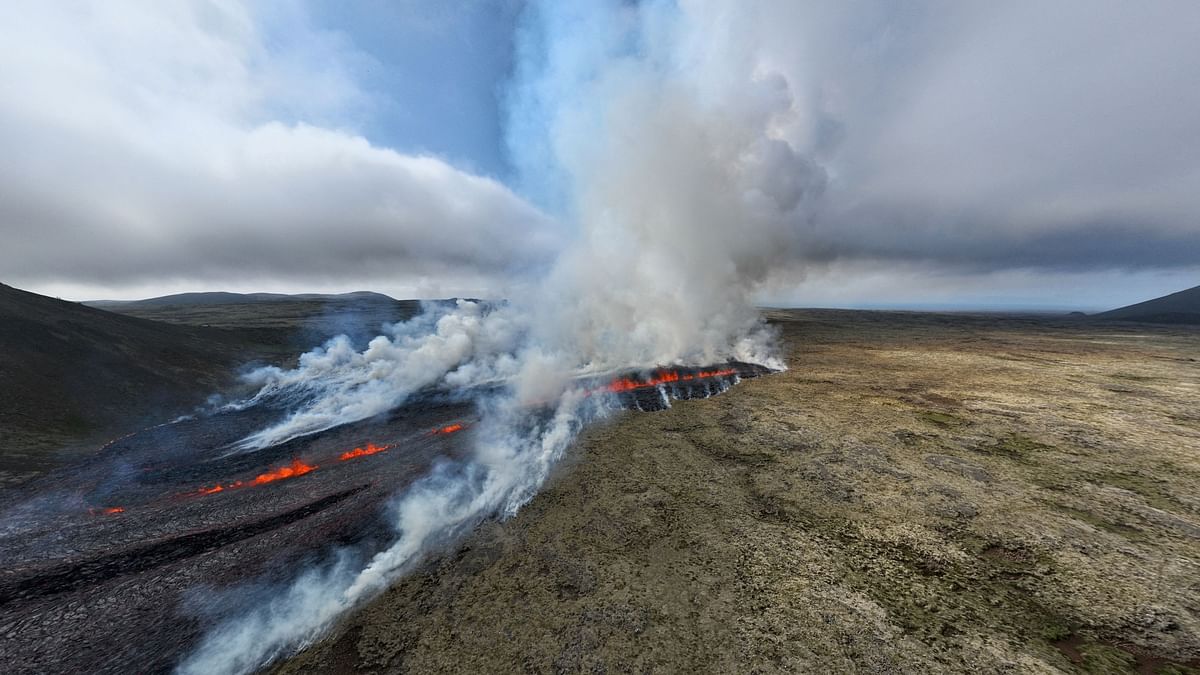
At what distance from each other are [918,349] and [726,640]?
55.6 meters

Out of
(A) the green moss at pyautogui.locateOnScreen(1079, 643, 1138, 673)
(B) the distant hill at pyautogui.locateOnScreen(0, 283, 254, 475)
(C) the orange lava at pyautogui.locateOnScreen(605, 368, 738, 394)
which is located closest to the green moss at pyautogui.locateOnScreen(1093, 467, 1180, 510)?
(A) the green moss at pyautogui.locateOnScreen(1079, 643, 1138, 673)

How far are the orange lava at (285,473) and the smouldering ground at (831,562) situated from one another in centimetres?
993

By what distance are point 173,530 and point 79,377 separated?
832 inches

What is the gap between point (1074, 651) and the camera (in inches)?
274

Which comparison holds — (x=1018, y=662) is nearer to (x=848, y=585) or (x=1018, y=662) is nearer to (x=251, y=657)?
(x=848, y=585)

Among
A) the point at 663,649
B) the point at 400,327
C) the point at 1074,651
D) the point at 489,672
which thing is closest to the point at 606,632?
the point at 663,649

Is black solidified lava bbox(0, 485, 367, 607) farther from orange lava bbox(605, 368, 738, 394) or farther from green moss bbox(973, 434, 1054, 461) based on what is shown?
green moss bbox(973, 434, 1054, 461)

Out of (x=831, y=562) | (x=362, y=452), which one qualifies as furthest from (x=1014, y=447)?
(x=362, y=452)

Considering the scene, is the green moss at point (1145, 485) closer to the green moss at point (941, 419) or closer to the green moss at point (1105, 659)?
the green moss at point (941, 419)

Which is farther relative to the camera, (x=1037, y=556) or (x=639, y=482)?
(x=639, y=482)

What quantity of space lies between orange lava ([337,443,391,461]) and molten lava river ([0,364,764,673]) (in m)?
0.11

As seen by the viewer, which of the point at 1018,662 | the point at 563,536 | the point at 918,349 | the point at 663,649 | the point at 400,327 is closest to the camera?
the point at 1018,662

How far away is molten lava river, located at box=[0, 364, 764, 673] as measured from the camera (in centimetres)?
807

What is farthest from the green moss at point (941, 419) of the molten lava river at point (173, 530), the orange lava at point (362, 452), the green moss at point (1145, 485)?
the orange lava at point (362, 452)
